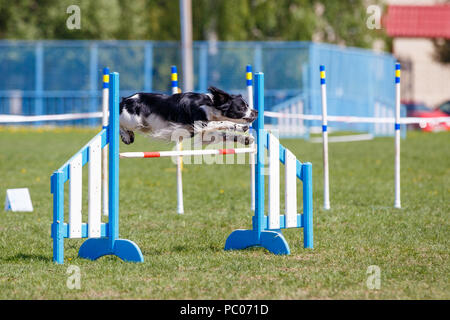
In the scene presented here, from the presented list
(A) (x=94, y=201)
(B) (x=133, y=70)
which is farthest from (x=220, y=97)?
(B) (x=133, y=70)

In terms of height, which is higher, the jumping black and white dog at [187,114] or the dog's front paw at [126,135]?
the jumping black and white dog at [187,114]

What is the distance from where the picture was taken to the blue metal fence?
75.8 ft

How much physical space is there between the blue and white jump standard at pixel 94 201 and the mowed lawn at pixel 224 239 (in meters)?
0.12

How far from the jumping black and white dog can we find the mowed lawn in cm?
101

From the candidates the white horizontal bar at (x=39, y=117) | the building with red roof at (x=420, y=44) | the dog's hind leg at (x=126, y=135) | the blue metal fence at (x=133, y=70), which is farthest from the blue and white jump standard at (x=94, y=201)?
the building with red roof at (x=420, y=44)

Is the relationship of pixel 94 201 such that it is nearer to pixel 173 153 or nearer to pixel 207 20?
pixel 173 153

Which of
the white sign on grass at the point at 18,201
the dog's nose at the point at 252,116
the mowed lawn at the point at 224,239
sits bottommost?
the mowed lawn at the point at 224,239

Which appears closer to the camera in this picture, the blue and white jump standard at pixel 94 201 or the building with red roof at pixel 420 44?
the blue and white jump standard at pixel 94 201

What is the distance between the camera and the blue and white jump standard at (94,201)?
5.72 m

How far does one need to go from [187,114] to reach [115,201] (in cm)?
88

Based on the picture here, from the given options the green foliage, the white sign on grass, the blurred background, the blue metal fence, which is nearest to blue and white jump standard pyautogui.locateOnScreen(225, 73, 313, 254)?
the white sign on grass

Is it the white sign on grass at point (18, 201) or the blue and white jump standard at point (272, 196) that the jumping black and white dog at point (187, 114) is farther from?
the white sign on grass at point (18, 201)

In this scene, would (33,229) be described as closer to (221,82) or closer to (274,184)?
(274,184)

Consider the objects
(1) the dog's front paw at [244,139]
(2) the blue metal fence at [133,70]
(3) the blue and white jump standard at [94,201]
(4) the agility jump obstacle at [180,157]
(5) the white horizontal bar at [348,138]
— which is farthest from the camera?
(2) the blue metal fence at [133,70]
